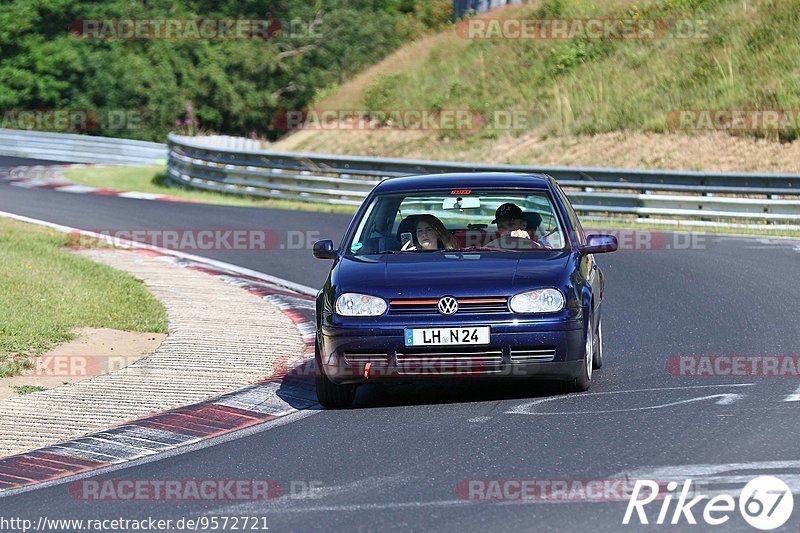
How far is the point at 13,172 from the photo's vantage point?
114ft

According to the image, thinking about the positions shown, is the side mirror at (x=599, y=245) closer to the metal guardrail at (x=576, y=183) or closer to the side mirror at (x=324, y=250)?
the side mirror at (x=324, y=250)

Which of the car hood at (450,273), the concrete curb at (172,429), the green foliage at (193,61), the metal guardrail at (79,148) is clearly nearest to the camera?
the concrete curb at (172,429)

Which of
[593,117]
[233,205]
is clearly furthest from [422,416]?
[593,117]

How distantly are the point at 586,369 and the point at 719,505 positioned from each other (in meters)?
3.00

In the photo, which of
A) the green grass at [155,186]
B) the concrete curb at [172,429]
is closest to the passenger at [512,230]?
the concrete curb at [172,429]

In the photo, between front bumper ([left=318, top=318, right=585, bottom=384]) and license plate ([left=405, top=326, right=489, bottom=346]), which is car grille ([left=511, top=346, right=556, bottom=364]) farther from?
license plate ([left=405, top=326, right=489, bottom=346])

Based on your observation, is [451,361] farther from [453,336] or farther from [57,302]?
[57,302]

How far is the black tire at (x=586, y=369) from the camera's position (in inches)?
344

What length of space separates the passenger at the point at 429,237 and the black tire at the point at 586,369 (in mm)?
1241

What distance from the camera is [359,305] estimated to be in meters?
8.66

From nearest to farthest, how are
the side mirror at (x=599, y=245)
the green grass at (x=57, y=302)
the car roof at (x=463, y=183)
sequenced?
the side mirror at (x=599, y=245) → the car roof at (x=463, y=183) → the green grass at (x=57, y=302)

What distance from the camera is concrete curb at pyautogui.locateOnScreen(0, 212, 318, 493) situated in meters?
7.55

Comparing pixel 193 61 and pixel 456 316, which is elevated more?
pixel 193 61

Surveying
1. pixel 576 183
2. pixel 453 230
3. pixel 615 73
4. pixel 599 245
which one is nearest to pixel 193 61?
pixel 615 73
